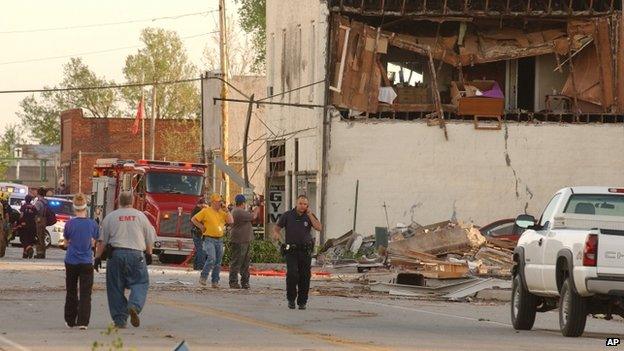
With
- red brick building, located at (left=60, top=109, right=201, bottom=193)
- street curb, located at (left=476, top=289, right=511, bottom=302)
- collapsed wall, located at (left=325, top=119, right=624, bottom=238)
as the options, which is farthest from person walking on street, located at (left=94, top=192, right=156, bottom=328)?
red brick building, located at (left=60, top=109, right=201, bottom=193)

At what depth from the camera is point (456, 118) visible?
174 ft

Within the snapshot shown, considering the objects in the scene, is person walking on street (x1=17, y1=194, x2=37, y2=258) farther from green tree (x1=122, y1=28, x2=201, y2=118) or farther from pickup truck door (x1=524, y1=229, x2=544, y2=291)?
green tree (x1=122, y1=28, x2=201, y2=118)

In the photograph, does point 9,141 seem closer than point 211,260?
No

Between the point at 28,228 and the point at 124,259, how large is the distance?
27.1m

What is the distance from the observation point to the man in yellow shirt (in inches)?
1256

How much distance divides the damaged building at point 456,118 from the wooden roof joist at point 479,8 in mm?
42

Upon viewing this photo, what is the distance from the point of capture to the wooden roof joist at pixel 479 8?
2032 inches

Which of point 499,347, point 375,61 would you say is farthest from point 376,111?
point 499,347

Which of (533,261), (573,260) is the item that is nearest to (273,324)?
(533,261)

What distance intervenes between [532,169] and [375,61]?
6.06 metres

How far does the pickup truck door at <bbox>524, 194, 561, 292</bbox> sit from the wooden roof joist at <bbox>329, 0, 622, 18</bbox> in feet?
97.3

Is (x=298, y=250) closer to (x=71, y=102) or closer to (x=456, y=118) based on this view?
(x=456, y=118)

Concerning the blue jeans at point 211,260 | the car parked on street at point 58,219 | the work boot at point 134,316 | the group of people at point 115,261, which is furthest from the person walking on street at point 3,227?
the work boot at point 134,316

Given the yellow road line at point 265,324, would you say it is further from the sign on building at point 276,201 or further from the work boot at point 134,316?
the sign on building at point 276,201
